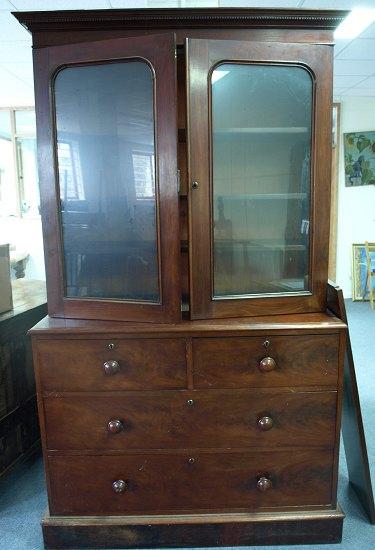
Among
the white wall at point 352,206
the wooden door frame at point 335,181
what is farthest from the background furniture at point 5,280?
the white wall at point 352,206

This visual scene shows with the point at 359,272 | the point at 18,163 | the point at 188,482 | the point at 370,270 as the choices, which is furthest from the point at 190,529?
the point at 18,163

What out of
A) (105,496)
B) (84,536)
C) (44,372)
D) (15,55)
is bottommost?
(84,536)

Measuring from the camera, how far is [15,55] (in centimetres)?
352

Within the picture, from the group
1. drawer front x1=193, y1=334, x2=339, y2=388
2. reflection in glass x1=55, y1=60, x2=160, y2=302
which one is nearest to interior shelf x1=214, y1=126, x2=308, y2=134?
reflection in glass x1=55, y1=60, x2=160, y2=302

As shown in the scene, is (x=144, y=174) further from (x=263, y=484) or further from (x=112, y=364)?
(x=263, y=484)

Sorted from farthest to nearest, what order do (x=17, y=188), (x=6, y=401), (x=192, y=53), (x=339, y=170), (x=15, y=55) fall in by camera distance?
(x=17, y=188) < (x=339, y=170) < (x=15, y=55) < (x=6, y=401) < (x=192, y=53)

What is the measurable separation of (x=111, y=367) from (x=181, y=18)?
4.11 ft

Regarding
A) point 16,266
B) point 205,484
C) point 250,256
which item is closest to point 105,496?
point 205,484

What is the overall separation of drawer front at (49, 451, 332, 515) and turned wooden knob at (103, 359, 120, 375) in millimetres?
360

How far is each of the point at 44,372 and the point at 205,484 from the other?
76 cm

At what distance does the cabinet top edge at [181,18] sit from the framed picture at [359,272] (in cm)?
399

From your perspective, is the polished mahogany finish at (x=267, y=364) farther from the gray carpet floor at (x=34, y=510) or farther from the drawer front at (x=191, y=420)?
the gray carpet floor at (x=34, y=510)

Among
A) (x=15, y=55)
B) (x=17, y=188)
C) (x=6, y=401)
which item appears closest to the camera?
(x=6, y=401)

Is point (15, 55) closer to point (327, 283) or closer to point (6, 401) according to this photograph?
point (6, 401)
